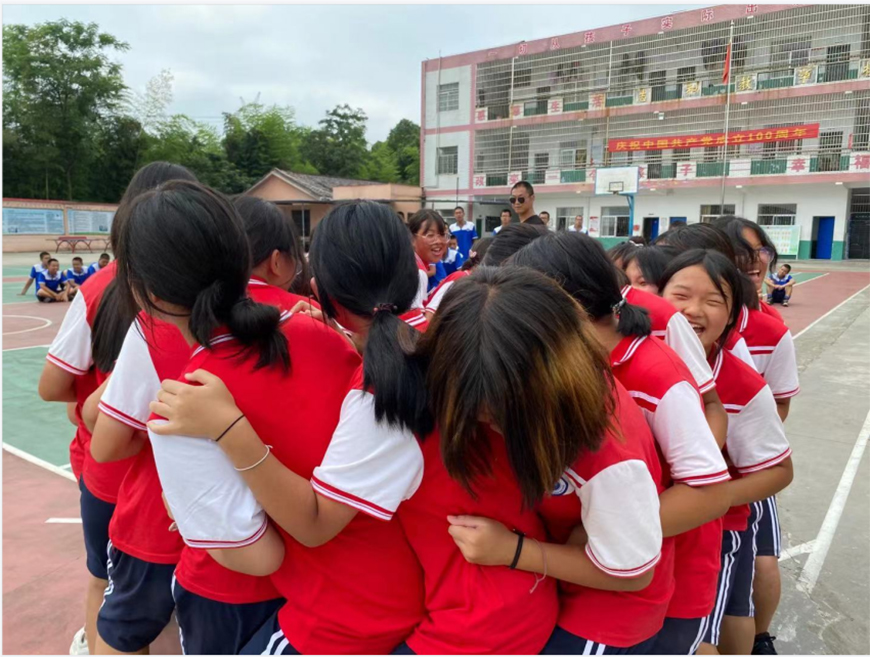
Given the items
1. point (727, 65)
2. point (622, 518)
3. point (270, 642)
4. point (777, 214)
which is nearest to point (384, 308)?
point (622, 518)

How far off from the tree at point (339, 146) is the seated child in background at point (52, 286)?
32700mm

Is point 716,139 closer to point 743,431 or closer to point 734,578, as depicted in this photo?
point 734,578

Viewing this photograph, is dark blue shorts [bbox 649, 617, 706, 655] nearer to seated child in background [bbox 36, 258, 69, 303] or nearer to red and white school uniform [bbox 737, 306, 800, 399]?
red and white school uniform [bbox 737, 306, 800, 399]

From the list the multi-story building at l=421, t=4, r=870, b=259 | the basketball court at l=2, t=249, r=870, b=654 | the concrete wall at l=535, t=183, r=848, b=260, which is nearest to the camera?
the basketball court at l=2, t=249, r=870, b=654

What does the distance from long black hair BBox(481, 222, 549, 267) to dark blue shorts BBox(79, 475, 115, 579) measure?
4.49ft

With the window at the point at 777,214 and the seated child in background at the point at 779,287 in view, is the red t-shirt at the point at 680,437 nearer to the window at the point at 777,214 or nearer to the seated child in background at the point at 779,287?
the seated child in background at the point at 779,287

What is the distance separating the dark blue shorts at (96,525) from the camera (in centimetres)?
168

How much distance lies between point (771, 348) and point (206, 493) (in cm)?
179

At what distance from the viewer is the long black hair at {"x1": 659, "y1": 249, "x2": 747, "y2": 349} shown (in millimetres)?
1649

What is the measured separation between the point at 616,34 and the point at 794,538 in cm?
2426

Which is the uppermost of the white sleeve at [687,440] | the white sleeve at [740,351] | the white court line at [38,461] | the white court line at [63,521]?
the white sleeve at [740,351]

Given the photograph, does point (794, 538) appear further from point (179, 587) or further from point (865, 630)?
point (179, 587)

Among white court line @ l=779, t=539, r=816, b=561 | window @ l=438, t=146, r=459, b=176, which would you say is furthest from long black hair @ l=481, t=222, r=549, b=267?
window @ l=438, t=146, r=459, b=176

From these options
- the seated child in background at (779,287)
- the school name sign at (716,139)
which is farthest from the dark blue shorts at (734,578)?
the school name sign at (716,139)
